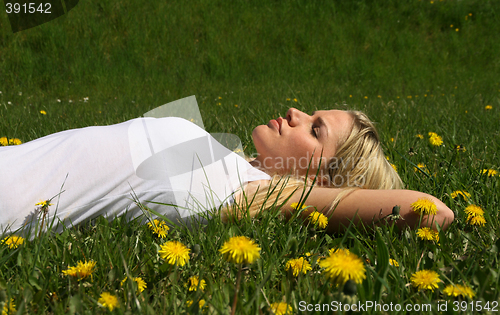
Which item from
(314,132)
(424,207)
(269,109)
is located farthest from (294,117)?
(269,109)

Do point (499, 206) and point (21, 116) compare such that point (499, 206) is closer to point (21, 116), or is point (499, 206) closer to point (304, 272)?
point (304, 272)

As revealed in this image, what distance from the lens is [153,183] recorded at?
152cm

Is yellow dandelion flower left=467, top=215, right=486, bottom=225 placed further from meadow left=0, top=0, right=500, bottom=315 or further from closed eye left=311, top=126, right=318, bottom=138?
closed eye left=311, top=126, right=318, bottom=138

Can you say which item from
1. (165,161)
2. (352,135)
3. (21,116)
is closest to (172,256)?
(165,161)

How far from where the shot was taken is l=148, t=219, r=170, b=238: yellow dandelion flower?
1324mm

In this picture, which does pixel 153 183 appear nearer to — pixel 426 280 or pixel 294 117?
pixel 294 117

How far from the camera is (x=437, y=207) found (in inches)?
55.8

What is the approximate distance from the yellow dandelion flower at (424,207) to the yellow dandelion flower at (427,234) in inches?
2.7

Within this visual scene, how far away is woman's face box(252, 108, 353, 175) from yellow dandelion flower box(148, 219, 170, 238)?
69cm

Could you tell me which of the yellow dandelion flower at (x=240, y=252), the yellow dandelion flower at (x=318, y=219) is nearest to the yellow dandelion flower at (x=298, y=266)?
the yellow dandelion flower at (x=318, y=219)

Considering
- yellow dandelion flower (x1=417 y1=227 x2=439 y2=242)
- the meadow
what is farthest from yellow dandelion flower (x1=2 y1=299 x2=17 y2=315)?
yellow dandelion flower (x1=417 y1=227 x2=439 y2=242)

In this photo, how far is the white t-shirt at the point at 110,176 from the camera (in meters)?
1.40

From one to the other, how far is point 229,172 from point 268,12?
296 inches

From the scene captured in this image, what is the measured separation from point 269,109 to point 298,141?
2.16 metres
